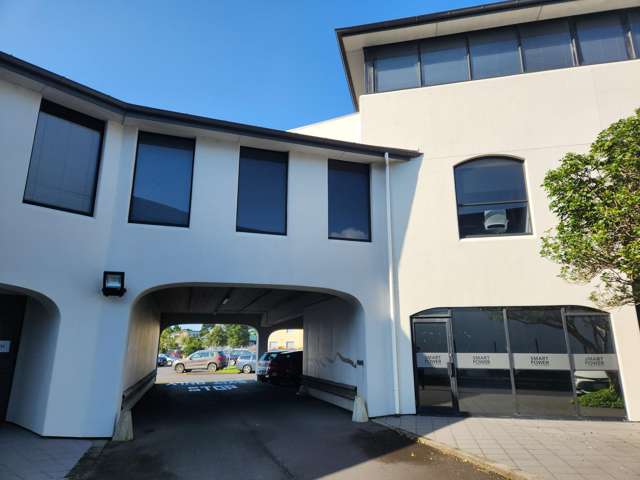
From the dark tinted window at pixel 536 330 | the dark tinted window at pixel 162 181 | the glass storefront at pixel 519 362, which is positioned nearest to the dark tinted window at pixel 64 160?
the dark tinted window at pixel 162 181

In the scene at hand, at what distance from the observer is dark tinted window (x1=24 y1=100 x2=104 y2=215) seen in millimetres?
7539

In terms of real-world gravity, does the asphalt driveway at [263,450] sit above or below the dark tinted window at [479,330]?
below

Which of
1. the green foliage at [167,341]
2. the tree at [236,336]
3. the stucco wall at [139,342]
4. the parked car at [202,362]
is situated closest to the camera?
the stucco wall at [139,342]

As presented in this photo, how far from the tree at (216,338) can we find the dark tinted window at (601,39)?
47.0m

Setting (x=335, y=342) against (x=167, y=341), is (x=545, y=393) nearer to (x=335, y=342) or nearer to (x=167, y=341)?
(x=335, y=342)

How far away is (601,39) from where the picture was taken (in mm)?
10938

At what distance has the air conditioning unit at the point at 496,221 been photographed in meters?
10.1

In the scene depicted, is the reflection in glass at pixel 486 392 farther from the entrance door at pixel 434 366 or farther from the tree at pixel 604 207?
the tree at pixel 604 207

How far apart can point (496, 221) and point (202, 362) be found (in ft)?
76.4

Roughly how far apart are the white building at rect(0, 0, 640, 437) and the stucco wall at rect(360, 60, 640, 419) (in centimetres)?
5

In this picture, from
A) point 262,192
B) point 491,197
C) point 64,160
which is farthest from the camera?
point 491,197

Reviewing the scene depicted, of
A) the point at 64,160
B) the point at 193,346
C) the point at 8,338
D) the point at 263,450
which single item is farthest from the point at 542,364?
the point at 193,346

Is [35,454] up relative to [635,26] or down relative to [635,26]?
down

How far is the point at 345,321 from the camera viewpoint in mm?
11430
